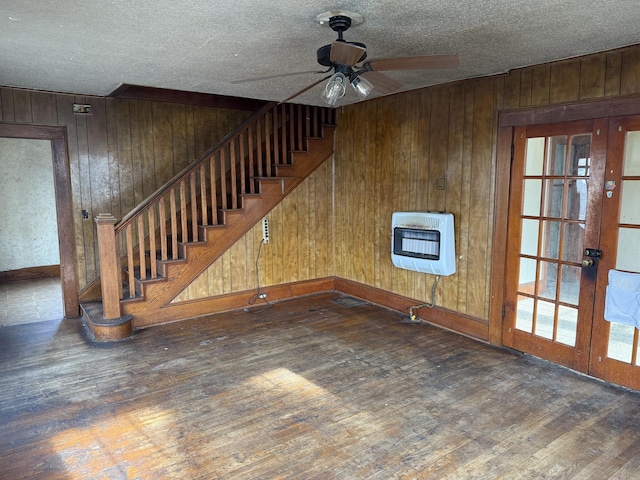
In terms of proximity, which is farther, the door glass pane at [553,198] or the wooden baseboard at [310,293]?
the wooden baseboard at [310,293]

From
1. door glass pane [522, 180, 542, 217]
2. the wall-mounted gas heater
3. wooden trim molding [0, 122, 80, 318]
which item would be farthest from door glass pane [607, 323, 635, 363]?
wooden trim molding [0, 122, 80, 318]

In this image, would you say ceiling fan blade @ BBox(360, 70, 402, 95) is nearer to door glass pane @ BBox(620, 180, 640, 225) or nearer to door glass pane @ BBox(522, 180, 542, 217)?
door glass pane @ BBox(522, 180, 542, 217)

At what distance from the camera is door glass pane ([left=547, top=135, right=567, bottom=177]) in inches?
141

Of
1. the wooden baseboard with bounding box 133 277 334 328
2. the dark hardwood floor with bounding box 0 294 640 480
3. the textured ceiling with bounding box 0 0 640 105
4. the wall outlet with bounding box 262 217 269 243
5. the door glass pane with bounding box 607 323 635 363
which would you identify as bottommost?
the dark hardwood floor with bounding box 0 294 640 480

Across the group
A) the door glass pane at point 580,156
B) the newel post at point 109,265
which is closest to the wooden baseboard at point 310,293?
the newel post at point 109,265

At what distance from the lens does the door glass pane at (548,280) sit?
3709 mm

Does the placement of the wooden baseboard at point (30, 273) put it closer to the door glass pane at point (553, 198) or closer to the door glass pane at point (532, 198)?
the door glass pane at point (532, 198)

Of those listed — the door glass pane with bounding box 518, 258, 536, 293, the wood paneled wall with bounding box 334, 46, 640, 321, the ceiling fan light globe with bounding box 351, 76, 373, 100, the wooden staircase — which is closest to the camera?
the ceiling fan light globe with bounding box 351, 76, 373, 100

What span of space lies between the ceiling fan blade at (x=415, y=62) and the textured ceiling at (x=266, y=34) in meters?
0.26

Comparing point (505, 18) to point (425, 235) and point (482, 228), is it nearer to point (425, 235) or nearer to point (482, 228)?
point (482, 228)

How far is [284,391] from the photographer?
328 cm

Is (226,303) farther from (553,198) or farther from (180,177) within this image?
(553,198)

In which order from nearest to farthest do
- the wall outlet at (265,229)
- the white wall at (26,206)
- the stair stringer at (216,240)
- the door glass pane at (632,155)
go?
the door glass pane at (632,155) < the stair stringer at (216,240) < the wall outlet at (265,229) < the white wall at (26,206)

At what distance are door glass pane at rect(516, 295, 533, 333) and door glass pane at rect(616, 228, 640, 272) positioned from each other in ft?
2.66
